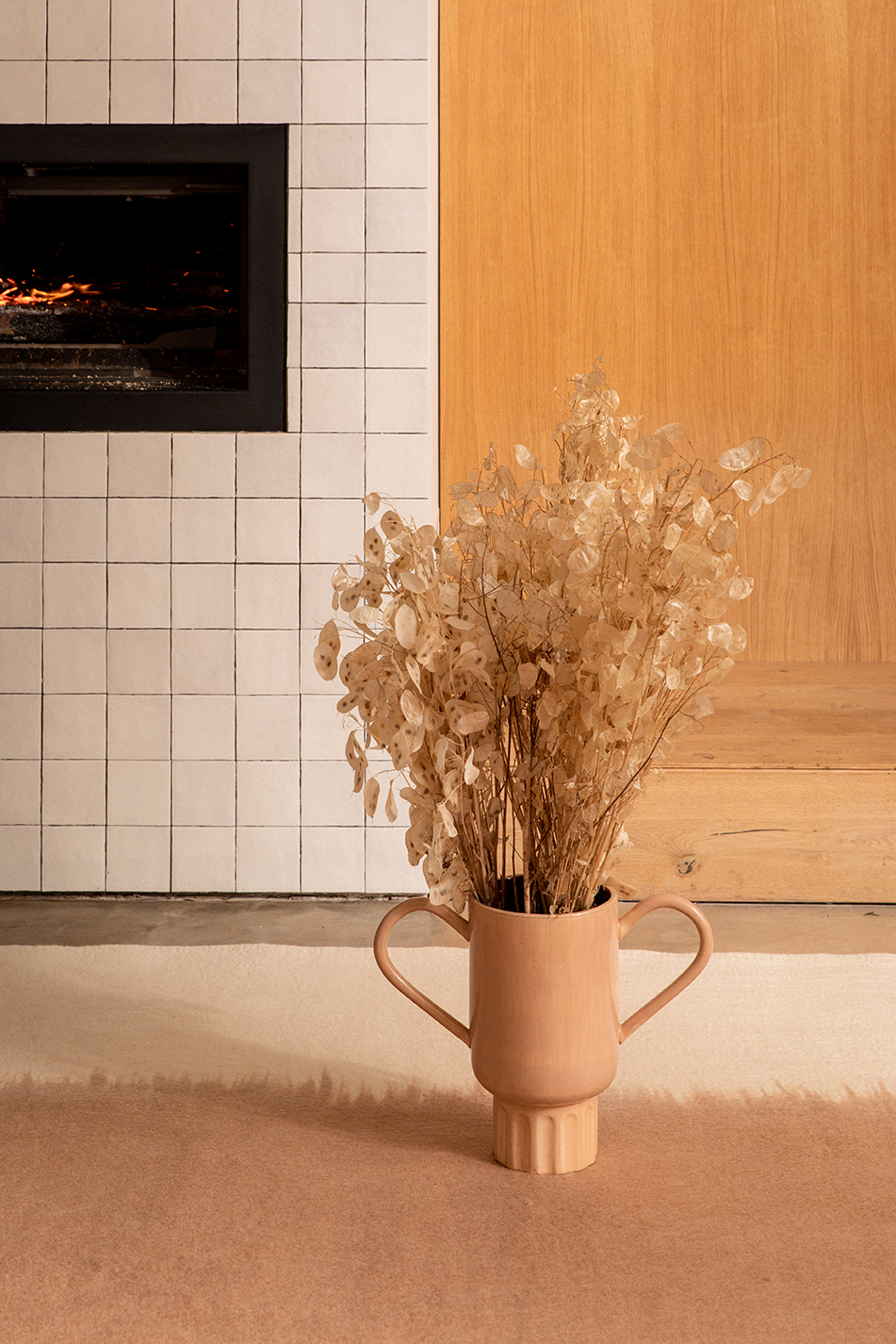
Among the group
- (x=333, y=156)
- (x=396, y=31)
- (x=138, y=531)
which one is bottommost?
(x=138, y=531)

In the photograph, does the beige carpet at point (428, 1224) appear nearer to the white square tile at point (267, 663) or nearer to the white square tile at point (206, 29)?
the white square tile at point (267, 663)

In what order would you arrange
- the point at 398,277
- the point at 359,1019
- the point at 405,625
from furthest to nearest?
the point at 398,277, the point at 359,1019, the point at 405,625

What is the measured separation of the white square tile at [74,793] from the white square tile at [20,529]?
1.29 feet

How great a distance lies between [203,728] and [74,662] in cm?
27

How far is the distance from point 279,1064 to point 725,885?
3.50 ft

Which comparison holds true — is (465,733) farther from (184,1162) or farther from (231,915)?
(231,915)

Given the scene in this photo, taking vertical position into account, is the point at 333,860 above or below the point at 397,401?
below

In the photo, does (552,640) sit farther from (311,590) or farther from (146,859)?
(146,859)

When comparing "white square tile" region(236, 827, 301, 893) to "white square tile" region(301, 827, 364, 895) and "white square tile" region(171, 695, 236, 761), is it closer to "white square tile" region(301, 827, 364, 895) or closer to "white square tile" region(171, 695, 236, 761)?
"white square tile" region(301, 827, 364, 895)

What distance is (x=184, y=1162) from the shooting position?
1038 mm

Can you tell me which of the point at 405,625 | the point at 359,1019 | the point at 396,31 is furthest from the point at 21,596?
the point at 405,625

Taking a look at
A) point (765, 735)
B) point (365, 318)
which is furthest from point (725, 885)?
point (365, 318)

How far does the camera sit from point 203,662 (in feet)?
6.88

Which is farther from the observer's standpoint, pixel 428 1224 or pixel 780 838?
pixel 780 838
